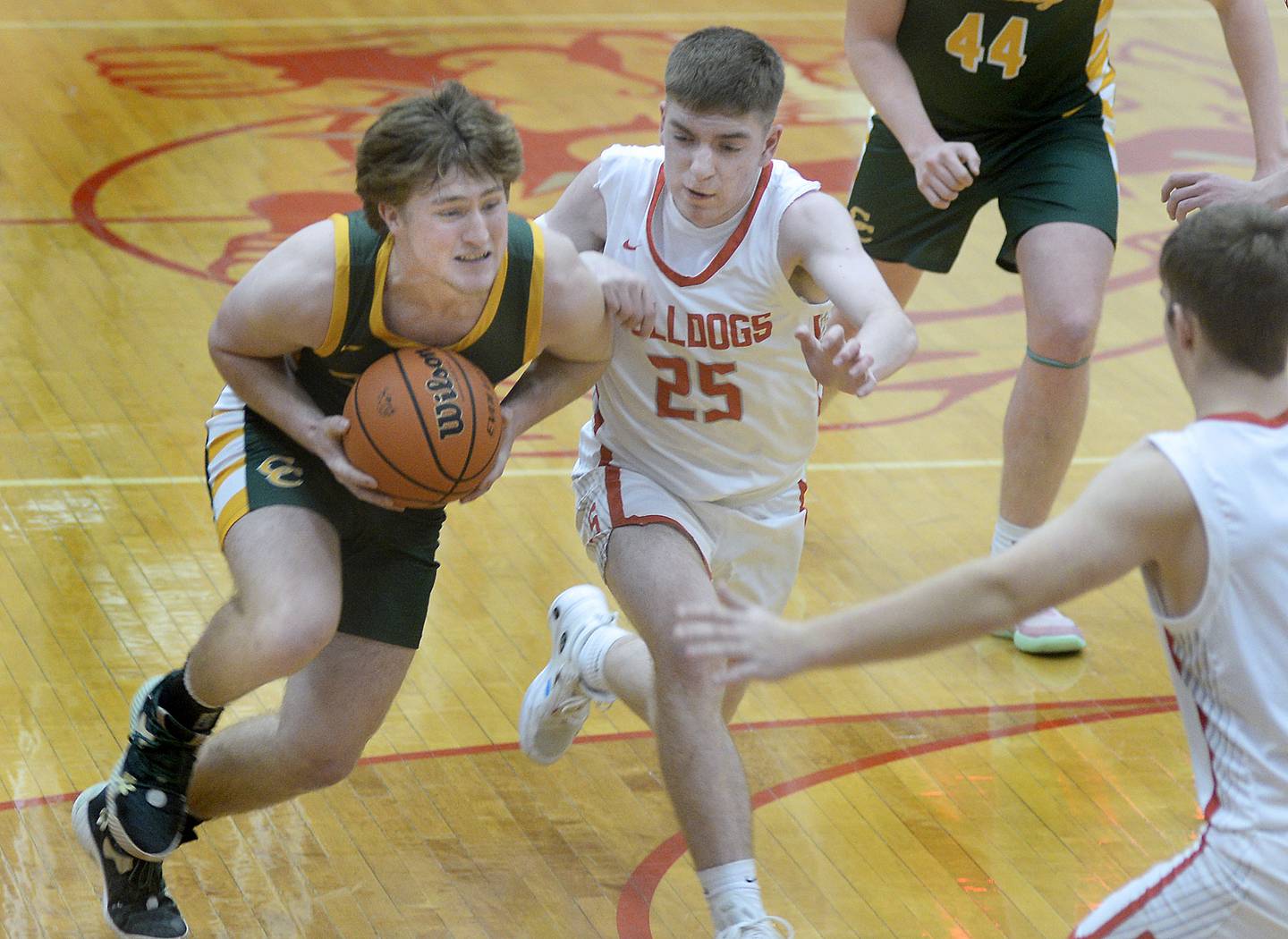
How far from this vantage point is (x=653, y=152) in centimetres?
427

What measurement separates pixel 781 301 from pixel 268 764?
1.53 meters

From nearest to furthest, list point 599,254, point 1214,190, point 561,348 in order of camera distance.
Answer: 1. point 561,348
2. point 599,254
3. point 1214,190

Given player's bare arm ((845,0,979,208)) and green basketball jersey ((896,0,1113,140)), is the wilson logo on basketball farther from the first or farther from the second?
green basketball jersey ((896,0,1113,140))

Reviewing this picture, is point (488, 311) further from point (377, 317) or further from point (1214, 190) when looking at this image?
point (1214, 190)

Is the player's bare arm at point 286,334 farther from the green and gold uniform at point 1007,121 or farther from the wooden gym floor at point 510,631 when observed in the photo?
the green and gold uniform at point 1007,121

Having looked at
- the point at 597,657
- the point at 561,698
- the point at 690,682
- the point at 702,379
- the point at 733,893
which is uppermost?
the point at 702,379

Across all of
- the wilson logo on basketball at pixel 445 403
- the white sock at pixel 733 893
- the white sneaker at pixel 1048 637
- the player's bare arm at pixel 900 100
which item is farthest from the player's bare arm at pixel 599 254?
the white sneaker at pixel 1048 637

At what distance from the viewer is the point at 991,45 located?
5.29 metres

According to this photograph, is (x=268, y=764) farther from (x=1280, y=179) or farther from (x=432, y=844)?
(x=1280, y=179)

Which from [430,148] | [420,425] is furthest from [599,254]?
[420,425]

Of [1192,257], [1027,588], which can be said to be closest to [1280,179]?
[1192,257]

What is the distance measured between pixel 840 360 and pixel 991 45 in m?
2.20

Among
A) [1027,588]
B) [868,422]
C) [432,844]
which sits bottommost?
[868,422]

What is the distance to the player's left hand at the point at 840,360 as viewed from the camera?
346 cm
